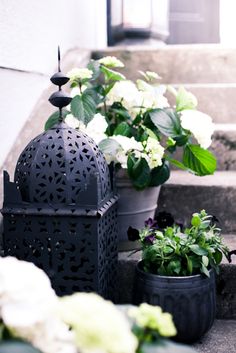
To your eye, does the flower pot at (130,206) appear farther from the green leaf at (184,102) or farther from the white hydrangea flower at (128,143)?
the green leaf at (184,102)

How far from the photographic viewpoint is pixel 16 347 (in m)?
0.47

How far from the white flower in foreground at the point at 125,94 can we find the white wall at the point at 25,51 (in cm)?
30

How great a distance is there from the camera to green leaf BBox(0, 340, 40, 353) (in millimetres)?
465

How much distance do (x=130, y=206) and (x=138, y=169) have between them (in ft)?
0.48

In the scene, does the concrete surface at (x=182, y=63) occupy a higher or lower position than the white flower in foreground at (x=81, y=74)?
lower

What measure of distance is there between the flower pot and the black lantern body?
292 millimetres

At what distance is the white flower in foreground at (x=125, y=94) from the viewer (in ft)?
5.35

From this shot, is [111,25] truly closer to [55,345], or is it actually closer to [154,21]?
[154,21]

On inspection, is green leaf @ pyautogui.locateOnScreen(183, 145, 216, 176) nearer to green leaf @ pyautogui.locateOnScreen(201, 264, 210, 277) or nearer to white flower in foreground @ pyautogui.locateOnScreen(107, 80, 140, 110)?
white flower in foreground @ pyautogui.locateOnScreen(107, 80, 140, 110)

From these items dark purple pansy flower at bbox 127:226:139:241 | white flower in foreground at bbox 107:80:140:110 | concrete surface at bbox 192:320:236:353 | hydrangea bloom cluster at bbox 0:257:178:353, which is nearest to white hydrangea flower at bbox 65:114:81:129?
white flower in foreground at bbox 107:80:140:110

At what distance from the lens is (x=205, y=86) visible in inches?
91.8

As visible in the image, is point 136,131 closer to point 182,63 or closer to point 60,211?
point 60,211

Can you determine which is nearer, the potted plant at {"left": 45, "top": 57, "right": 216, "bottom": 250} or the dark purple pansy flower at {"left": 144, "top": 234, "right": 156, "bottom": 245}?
the dark purple pansy flower at {"left": 144, "top": 234, "right": 156, "bottom": 245}

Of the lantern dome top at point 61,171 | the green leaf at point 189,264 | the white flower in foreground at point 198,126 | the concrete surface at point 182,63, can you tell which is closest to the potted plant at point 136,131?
the white flower in foreground at point 198,126
